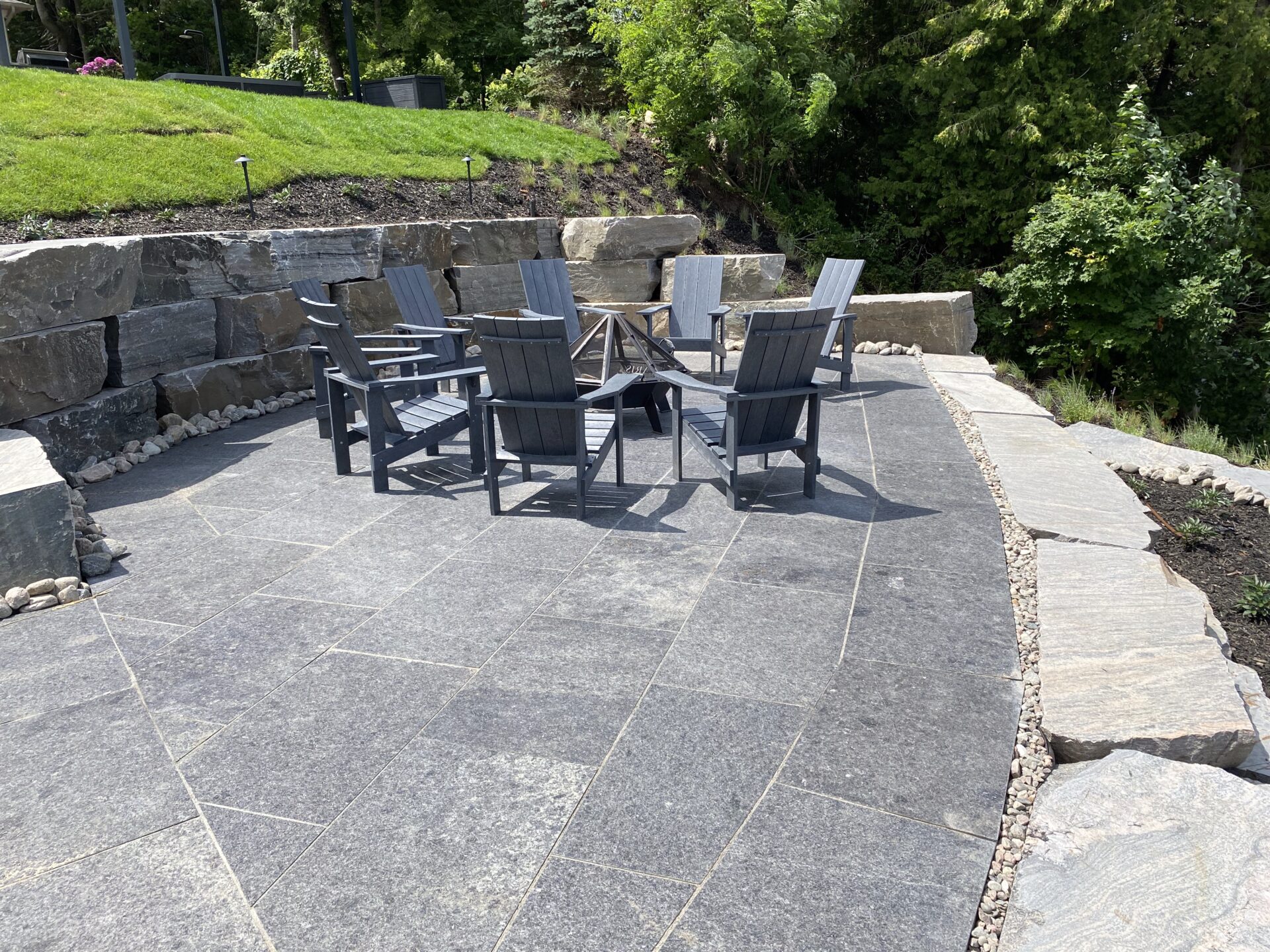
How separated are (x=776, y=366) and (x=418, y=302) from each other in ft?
10.2

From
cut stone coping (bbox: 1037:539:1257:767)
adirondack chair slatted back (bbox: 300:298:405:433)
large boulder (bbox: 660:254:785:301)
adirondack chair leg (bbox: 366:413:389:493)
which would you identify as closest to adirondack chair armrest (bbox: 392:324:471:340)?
adirondack chair slatted back (bbox: 300:298:405:433)

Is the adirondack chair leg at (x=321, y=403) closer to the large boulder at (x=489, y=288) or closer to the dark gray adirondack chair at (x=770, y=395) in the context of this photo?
the dark gray adirondack chair at (x=770, y=395)

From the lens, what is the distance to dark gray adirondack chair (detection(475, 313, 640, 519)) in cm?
403

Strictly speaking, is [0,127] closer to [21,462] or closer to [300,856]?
[21,462]

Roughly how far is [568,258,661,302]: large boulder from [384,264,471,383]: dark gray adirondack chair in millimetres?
2541

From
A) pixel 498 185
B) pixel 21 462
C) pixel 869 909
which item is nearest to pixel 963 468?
pixel 869 909

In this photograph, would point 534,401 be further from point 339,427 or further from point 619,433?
point 339,427

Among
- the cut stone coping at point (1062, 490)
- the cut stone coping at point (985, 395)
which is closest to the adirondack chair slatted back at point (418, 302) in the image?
the cut stone coping at point (1062, 490)

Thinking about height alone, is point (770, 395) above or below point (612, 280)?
below

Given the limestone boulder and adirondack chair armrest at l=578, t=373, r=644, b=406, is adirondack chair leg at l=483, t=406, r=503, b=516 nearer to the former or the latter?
adirondack chair armrest at l=578, t=373, r=644, b=406

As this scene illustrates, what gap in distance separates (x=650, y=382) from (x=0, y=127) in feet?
18.0

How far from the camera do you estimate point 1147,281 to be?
358 inches

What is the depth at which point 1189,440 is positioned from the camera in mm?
6938

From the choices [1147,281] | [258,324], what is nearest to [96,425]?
[258,324]
